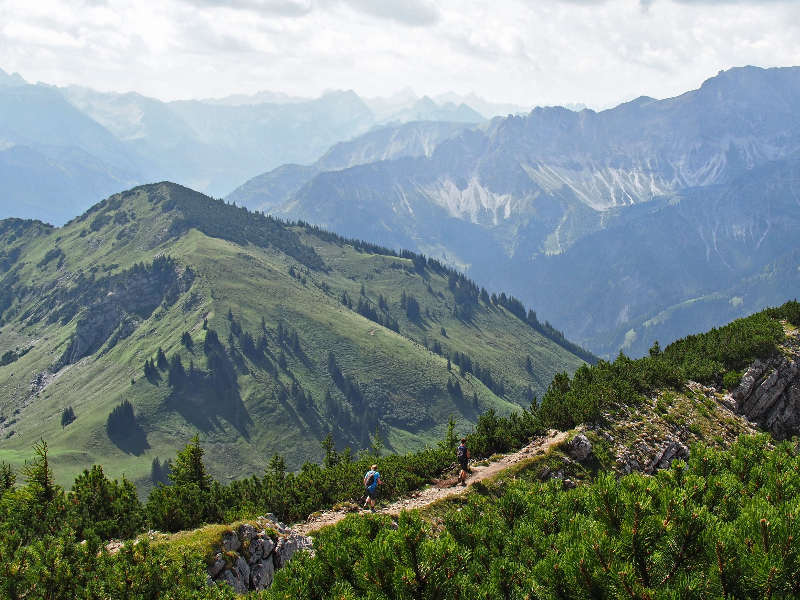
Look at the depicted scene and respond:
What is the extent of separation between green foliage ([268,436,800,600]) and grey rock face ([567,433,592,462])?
79.1 feet

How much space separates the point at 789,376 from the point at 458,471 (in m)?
41.0

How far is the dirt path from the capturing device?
33.6 meters

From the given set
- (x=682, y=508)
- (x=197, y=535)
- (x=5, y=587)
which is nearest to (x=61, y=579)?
(x=5, y=587)

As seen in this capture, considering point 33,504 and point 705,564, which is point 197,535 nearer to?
point 33,504

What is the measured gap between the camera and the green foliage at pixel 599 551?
35.9 ft

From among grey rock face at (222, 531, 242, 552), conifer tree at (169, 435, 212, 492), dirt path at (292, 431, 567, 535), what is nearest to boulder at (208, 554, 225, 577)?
grey rock face at (222, 531, 242, 552)

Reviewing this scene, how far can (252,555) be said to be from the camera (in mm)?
27062

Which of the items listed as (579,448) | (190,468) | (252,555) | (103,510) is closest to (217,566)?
(252,555)

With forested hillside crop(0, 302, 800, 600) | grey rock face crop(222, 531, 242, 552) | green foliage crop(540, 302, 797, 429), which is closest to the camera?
forested hillside crop(0, 302, 800, 600)

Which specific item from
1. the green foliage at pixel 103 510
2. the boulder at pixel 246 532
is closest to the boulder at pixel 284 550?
the boulder at pixel 246 532

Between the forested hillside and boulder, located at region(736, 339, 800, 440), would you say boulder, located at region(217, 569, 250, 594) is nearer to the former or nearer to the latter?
the forested hillside

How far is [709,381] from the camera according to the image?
58.1 metres

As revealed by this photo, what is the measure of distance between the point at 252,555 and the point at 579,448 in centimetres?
2549

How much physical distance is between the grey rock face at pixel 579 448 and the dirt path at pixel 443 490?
103 centimetres
